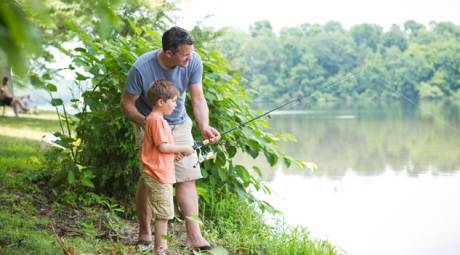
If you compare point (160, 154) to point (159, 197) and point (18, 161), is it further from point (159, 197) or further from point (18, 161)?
point (18, 161)

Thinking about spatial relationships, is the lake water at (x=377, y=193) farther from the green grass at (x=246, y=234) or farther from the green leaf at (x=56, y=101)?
the green leaf at (x=56, y=101)

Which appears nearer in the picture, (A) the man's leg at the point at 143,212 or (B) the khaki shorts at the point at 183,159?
(B) the khaki shorts at the point at 183,159

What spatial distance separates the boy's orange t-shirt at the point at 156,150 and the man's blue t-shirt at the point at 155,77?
1.01ft

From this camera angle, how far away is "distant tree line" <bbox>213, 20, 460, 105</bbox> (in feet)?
77.7

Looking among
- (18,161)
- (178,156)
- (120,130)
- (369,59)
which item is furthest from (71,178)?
(369,59)

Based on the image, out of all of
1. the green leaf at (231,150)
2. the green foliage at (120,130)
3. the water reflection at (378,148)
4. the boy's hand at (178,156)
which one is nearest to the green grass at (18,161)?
the green foliage at (120,130)

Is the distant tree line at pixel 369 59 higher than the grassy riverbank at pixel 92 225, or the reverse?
the distant tree line at pixel 369 59

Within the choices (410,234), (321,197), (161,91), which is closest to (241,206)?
(161,91)

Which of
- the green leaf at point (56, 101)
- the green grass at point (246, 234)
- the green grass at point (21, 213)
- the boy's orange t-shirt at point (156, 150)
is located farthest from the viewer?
the green leaf at point (56, 101)

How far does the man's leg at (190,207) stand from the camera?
3914 millimetres

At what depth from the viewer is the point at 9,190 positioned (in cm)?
509

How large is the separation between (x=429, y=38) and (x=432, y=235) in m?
30.6

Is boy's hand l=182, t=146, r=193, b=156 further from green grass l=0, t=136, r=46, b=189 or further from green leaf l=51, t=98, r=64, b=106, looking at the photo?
green grass l=0, t=136, r=46, b=189

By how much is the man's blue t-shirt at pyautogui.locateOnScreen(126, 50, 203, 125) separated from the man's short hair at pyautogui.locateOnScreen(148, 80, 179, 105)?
247 mm
